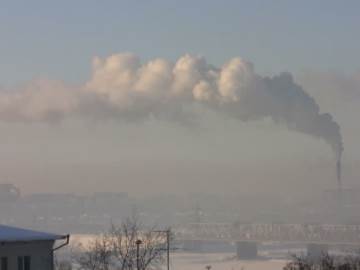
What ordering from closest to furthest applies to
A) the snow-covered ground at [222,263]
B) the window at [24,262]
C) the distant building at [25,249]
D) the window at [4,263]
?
the window at [4,263]
the distant building at [25,249]
the window at [24,262]
the snow-covered ground at [222,263]

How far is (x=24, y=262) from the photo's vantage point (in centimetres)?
3503

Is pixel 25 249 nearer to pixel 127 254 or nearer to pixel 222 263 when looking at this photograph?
pixel 127 254

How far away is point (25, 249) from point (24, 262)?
21.0 inches

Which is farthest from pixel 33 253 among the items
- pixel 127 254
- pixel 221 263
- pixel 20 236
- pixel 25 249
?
pixel 221 263

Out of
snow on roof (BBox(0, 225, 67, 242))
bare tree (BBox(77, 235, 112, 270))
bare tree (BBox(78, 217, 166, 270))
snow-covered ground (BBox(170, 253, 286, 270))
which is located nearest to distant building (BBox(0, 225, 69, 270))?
snow on roof (BBox(0, 225, 67, 242))

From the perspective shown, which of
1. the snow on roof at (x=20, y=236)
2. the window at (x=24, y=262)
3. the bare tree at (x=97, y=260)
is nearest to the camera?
the snow on roof at (x=20, y=236)

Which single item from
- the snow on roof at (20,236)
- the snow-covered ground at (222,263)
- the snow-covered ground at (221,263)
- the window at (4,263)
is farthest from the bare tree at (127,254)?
the snow-covered ground at (221,263)

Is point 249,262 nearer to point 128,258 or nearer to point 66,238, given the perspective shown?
point 128,258

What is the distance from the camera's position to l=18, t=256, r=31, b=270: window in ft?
114

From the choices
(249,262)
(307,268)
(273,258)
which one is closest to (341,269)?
(307,268)

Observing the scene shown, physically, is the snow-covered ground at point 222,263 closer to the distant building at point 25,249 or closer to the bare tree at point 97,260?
the bare tree at point 97,260

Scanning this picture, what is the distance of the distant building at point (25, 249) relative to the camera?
112 ft

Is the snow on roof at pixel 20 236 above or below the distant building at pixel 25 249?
above

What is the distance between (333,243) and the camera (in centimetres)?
19775
